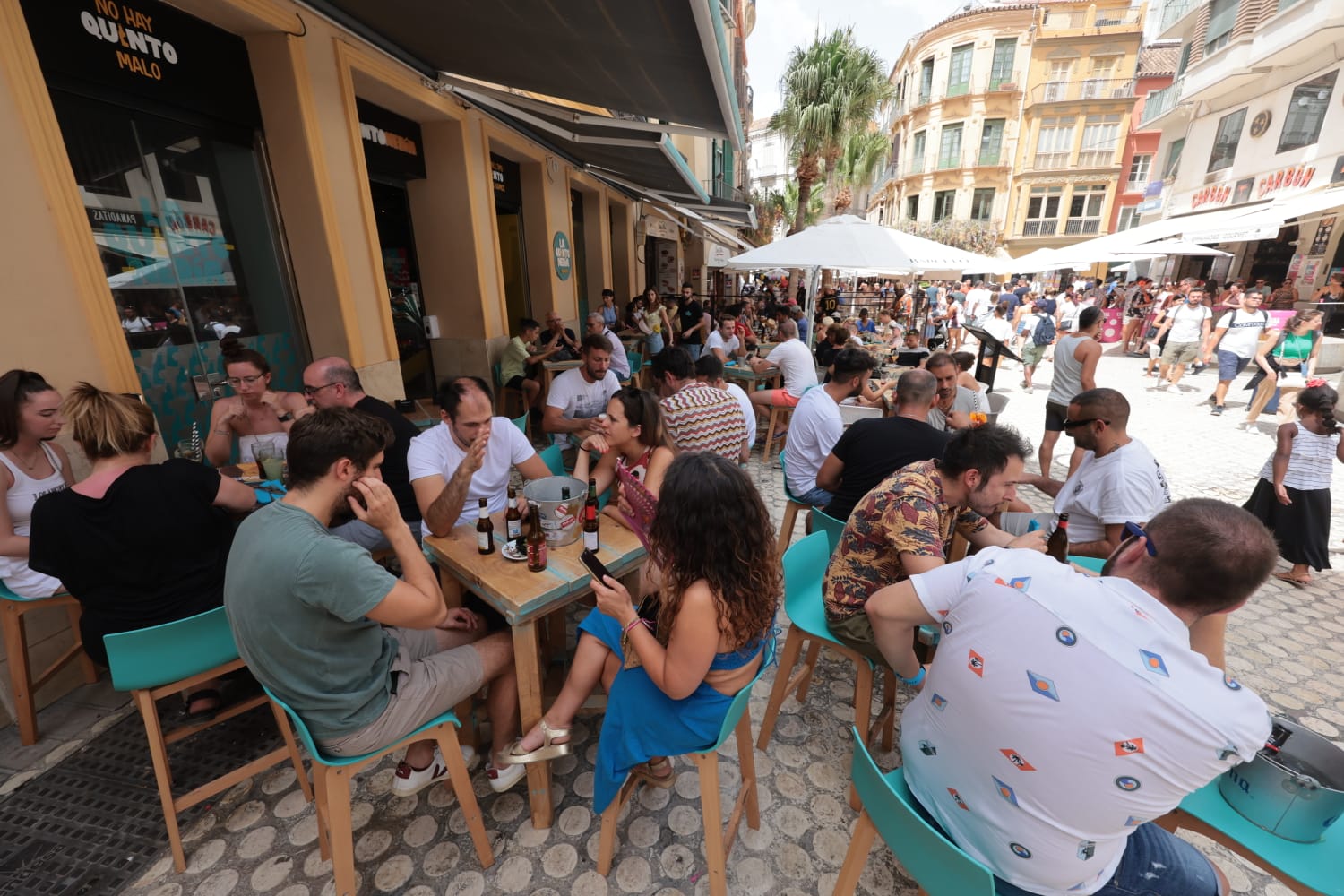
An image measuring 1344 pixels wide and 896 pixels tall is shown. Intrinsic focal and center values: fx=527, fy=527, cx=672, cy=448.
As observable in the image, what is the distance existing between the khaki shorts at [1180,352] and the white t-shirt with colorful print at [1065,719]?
12.1 metres

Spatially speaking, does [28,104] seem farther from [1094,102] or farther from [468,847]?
[1094,102]

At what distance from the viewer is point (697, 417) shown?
3.38 metres

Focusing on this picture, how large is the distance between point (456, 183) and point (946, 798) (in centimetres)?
674

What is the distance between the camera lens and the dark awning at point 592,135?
516cm

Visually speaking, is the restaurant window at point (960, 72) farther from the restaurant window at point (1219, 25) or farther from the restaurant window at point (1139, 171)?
the restaurant window at point (1219, 25)

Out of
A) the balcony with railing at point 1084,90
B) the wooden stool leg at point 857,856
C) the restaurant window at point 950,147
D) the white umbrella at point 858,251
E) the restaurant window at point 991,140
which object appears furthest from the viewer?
the restaurant window at point 950,147

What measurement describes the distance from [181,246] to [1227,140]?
2600 centimetres

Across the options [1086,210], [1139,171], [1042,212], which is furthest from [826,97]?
[1139,171]

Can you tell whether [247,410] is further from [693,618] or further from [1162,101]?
[1162,101]

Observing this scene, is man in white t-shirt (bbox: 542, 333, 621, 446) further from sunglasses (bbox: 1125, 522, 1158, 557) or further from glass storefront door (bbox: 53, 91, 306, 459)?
sunglasses (bbox: 1125, 522, 1158, 557)

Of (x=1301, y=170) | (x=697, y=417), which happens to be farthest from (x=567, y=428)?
(x=1301, y=170)

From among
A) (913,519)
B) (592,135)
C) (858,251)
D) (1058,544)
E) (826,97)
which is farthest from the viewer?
(826,97)

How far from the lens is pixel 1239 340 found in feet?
26.7

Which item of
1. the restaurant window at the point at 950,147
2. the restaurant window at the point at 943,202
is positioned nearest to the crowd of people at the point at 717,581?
the restaurant window at the point at 943,202
